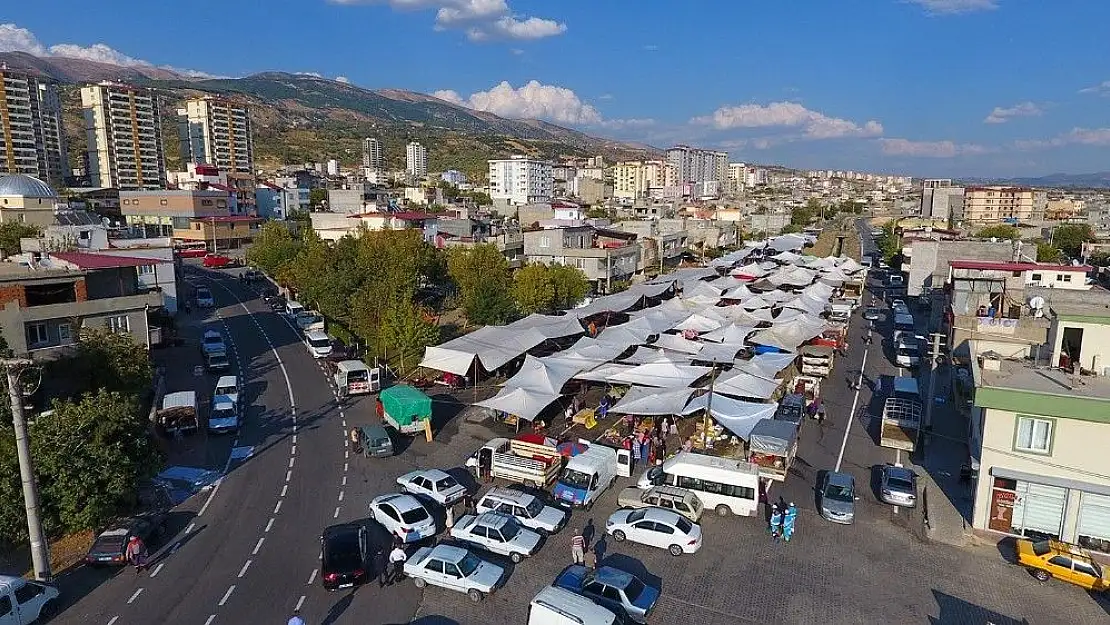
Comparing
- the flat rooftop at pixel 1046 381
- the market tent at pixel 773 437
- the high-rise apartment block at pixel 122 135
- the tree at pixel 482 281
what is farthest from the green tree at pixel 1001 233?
the high-rise apartment block at pixel 122 135

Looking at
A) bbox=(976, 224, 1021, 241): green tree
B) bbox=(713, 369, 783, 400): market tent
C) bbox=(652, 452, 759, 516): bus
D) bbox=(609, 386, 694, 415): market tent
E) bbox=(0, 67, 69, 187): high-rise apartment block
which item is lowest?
bbox=(652, 452, 759, 516): bus


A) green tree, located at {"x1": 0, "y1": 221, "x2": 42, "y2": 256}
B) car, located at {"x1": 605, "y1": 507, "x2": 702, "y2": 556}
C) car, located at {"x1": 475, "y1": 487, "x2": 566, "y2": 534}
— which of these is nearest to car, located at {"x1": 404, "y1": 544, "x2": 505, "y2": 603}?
car, located at {"x1": 475, "y1": 487, "x2": 566, "y2": 534}

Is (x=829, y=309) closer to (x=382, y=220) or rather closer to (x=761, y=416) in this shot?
(x=761, y=416)

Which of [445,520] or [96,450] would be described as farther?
[445,520]

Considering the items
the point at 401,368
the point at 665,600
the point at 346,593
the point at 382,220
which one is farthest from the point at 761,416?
the point at 382,220

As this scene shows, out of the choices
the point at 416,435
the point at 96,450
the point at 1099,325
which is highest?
the point at 1099,325

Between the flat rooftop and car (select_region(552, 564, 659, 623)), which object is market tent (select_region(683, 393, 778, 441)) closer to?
the flat rooftop

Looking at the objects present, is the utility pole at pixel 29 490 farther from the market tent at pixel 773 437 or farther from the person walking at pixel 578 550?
the market tent at pixel 773 437
